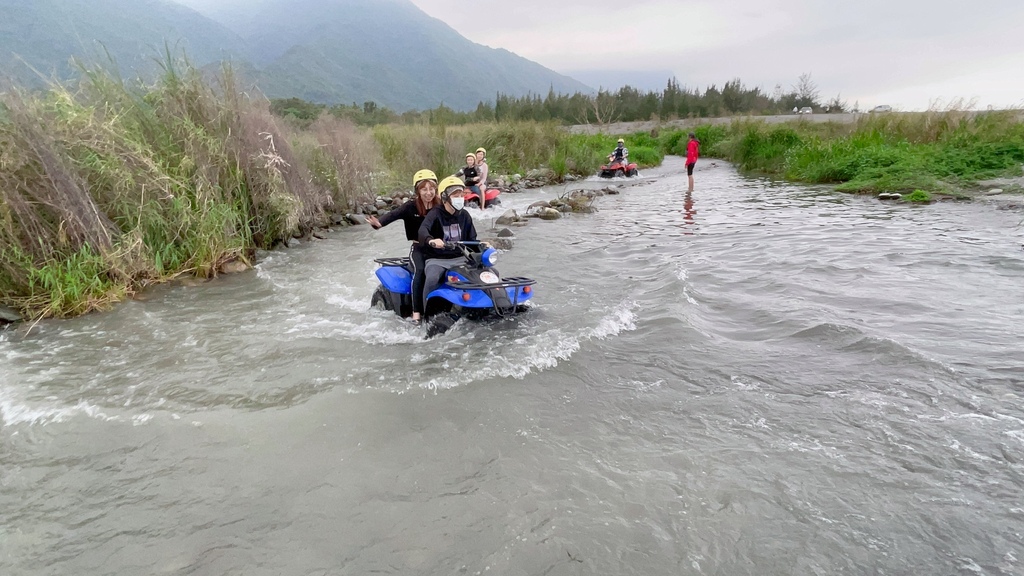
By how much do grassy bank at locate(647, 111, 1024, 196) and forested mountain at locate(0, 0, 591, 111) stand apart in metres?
14.8

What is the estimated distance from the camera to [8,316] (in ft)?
19.0

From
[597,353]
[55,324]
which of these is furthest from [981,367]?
[55,324]

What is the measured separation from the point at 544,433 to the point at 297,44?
138513 millimetres

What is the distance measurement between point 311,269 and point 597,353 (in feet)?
17.1

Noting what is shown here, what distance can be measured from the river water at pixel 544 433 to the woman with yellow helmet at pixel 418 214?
47 cm

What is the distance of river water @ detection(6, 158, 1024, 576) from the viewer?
251 cm

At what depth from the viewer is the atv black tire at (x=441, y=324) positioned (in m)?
5.40

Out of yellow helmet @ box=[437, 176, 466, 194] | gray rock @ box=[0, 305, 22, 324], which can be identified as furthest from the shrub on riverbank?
yellow helmet @ box=[437, 176, 466, 194]

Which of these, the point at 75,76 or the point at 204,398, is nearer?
the point at 204,398

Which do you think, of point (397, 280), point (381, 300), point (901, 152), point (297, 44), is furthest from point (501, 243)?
point (297, 44)

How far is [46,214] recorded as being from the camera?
637cm

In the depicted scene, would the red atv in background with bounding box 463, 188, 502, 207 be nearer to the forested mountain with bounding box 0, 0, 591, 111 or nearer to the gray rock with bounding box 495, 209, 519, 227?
the gray rock with bounding box 495, 209, 519, 227

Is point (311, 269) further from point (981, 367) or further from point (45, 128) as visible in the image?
point (981, 367)

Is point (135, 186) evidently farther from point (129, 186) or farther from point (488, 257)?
point (488, 257)
